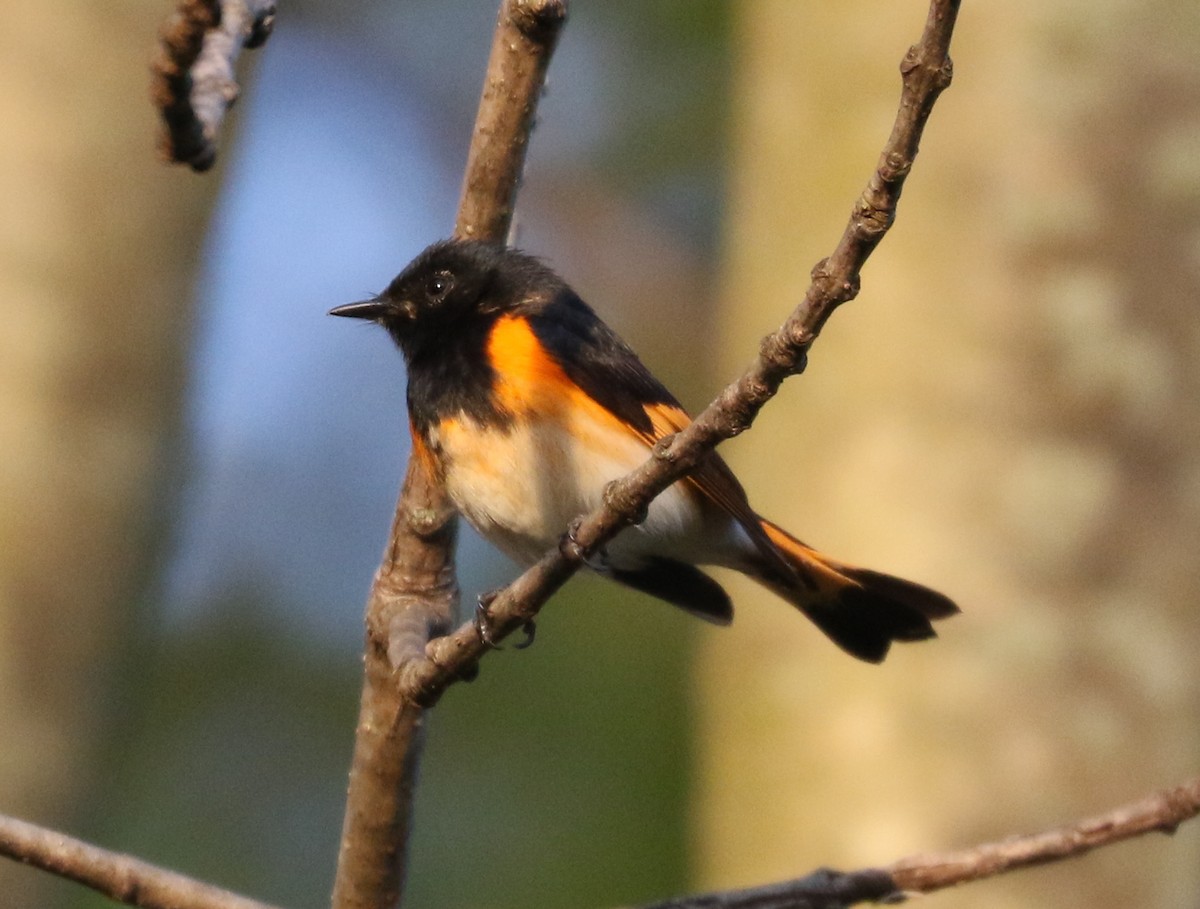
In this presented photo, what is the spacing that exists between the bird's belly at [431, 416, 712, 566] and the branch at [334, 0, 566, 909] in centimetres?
30

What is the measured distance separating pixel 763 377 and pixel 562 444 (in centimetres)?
134

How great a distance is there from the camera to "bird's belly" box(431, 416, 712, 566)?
3.12 metres

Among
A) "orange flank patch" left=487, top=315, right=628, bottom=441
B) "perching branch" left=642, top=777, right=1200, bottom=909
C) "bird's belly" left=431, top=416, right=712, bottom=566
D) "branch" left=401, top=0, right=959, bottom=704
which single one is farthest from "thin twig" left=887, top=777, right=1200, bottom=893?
"orange flank patch" left=487, top=315, right=628, bottom=441

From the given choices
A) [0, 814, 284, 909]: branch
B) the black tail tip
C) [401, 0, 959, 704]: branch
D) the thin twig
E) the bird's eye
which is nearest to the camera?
[401, 0, 959, 704]: branch

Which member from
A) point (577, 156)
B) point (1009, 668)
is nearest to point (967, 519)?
point (1009, 668)

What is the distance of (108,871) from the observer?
2.12m

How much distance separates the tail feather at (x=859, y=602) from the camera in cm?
343

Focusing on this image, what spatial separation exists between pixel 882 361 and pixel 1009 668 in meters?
0.91

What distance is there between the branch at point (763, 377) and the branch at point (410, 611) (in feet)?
0.40

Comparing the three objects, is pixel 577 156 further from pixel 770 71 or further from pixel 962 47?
pixel 962 47

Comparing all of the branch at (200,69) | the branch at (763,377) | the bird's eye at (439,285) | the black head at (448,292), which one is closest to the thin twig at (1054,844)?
the branch at (763,377)

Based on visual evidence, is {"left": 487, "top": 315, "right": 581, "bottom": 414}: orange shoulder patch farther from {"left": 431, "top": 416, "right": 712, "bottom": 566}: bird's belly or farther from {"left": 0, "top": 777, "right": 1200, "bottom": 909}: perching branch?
{"left": 0, "top": 777, "right": 1200, "bottom": 909}: perching branch

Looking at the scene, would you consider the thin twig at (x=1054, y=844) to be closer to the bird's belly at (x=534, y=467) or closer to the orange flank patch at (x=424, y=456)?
the bird's belly at (x=534, y=467)

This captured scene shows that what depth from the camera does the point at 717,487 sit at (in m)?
3.19
